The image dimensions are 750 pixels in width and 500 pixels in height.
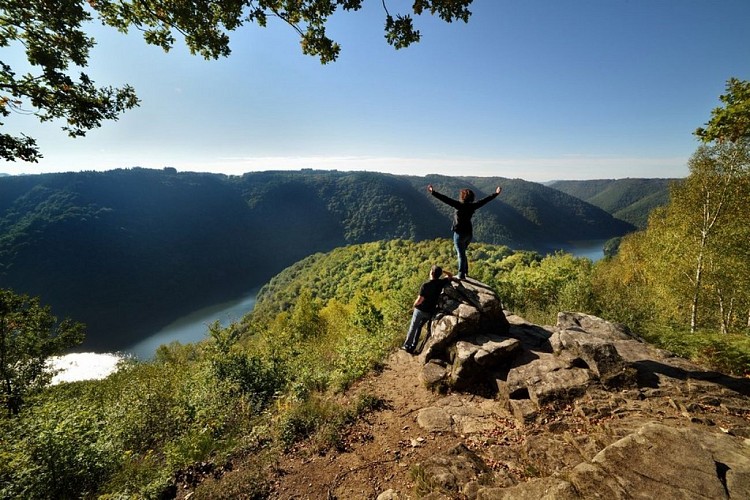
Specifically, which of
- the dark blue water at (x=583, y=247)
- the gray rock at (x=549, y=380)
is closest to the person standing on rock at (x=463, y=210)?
the gray rock at (x=549, y=380)

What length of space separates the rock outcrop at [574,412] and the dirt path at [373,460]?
0.36 m

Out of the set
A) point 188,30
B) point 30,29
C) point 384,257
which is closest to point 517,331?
point 188,30

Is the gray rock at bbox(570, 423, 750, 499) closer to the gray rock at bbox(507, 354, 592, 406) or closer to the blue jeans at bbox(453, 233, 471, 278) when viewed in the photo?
the gray rock at bbox(507, 354, 592, 406)

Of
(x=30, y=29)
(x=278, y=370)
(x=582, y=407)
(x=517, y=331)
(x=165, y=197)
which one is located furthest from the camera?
(x=165, y=197)

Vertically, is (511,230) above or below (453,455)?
below

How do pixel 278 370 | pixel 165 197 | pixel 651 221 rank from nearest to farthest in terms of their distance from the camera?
pixel 278 370
pixel 651 221
pixel 165 197

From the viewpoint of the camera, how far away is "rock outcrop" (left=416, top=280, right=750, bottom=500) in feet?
11.9

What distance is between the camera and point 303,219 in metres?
197

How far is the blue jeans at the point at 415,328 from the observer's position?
8586mm

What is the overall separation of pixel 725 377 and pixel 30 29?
46.9 ft

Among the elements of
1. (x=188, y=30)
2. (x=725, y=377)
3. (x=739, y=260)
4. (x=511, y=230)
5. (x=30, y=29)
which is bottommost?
(x=511, y=230)

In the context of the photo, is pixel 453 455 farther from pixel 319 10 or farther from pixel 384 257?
pixel 384 257

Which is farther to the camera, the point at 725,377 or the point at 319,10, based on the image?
the point at 725,377

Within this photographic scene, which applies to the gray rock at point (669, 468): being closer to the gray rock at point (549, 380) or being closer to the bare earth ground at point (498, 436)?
the bare earth ground at point (498, 436)
